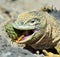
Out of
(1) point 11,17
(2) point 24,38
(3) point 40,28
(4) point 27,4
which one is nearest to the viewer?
(2) point 24,38

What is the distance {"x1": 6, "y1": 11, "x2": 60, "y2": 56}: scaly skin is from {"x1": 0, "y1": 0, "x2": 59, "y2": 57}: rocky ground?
8.7 inches

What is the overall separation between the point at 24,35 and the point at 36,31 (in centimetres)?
21

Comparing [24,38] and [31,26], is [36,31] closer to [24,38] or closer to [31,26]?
[31,26]

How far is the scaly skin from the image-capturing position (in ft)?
14.5

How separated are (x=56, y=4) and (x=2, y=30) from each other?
13.9 ft

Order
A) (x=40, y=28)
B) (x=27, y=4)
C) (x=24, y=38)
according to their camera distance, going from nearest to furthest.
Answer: (x=24, y=38) < (x=40, y=28) < (x=27, y=4)

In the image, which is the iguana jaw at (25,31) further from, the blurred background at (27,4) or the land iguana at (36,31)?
the blurred background at (27,4)

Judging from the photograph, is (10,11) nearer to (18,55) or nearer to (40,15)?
(40,15)

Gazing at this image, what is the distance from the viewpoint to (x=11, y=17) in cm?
740

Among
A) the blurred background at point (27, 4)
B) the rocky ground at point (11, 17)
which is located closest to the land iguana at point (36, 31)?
the rocky ground at point (11, 17)

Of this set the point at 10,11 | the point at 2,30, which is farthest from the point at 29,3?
the point at 2,30

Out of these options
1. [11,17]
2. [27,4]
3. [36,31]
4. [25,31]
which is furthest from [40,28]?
[27,4]

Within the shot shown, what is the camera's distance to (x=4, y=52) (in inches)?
153

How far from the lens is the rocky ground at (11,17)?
3.87m
